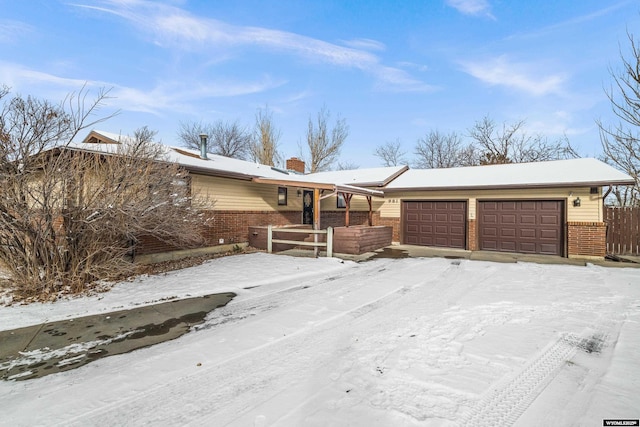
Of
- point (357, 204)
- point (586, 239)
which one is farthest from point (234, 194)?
point (586, 239)

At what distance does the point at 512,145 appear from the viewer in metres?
28.0

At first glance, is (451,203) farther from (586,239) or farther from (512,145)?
(512,145)

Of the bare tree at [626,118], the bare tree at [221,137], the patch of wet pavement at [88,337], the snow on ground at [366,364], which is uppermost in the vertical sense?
the bare tree at [221,137]

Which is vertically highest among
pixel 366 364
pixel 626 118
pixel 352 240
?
pixel 626 118

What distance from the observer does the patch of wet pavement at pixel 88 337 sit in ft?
10.4

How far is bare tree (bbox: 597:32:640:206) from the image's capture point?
1187cm

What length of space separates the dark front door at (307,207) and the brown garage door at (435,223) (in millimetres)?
4870

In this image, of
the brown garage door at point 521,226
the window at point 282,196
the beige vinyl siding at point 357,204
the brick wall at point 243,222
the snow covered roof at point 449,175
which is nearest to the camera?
the brick wall at point 243,222

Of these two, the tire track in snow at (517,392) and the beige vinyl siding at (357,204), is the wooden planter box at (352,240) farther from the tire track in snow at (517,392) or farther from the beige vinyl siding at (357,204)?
the tire track in snow at (517,392)

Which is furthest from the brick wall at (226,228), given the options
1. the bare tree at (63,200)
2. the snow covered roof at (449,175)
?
the bare tree at (63,200)

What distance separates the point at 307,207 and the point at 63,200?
35.3 ft

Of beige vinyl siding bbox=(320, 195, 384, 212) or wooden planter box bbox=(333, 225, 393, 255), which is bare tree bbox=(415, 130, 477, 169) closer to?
beige vinyl siding bbox=(320, 195, 384, 212)

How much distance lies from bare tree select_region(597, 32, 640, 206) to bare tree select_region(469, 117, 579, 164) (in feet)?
34.3

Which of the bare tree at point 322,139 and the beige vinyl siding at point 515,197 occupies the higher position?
the bare tree at point 322,139
